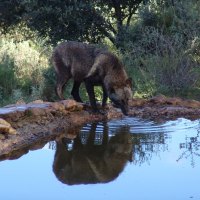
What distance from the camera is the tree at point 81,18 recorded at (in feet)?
51.0

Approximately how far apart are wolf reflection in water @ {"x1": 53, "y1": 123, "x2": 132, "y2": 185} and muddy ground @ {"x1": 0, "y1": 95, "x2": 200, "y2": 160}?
0.42 metres

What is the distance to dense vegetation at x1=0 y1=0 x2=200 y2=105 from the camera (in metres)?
11.6

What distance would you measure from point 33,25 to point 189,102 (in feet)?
27.2

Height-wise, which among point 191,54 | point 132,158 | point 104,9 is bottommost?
point 132,158

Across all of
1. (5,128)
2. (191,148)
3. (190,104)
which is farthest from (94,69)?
(191,148)

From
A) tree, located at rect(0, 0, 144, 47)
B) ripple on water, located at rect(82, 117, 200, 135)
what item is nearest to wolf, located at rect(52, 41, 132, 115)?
ripple on water, located at rect(82, 117, 200, 135)

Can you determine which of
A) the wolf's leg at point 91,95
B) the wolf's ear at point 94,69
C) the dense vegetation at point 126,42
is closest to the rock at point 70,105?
the wolf's leg at point 91,95

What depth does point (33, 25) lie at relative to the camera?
16.3 metres

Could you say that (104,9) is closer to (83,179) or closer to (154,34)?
(154,34)

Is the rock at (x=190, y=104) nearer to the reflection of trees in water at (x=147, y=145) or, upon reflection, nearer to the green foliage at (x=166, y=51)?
the green foliage at (x=166, y=51)

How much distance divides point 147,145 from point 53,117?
1.89m

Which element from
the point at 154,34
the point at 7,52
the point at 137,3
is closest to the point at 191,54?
the point at 154,34

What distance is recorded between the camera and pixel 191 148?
21.5 feet

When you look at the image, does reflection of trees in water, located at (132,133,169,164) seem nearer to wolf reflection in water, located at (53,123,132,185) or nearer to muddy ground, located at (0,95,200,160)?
wolf reflection in water, located at (53,123,132,185)
